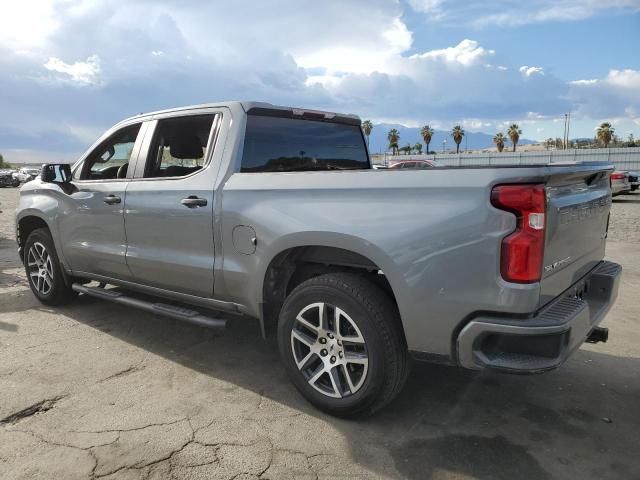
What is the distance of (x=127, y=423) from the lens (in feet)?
10.3

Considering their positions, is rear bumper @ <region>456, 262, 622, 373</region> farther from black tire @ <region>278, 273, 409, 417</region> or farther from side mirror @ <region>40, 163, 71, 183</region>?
side mirror @ <region>40, 163, 71, 183</region>

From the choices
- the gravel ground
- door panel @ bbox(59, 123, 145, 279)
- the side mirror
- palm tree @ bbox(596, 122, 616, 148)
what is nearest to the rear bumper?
the gravel ground

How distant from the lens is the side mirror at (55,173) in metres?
4.75

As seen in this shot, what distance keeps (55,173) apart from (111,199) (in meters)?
0.81

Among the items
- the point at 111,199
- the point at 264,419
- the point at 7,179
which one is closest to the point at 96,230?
the point at 111,199

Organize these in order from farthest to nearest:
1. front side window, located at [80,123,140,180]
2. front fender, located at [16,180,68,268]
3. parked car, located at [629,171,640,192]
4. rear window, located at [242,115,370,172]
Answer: parked car, located at [629,171,640,192] < front fender, located at [16,180,68,268] < front side window, located at [80,123,140,180] < rear window, located at [242,115,370,172]

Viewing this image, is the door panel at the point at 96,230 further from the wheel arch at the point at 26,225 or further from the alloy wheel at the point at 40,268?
the wheel arch at the point at 26,225

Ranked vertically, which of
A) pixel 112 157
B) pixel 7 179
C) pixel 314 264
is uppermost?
pixel 112 157

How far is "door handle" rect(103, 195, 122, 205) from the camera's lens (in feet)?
14.2

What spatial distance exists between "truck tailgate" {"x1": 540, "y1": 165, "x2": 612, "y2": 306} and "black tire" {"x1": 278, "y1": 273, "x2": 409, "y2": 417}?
794 millimetres

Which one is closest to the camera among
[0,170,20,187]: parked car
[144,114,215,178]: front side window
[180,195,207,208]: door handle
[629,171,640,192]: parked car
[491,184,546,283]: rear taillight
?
[491,184,546,283]: rear taillight

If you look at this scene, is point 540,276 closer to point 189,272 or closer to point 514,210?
point 514,210

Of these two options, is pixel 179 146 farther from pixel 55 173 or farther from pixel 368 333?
pixel 368 333

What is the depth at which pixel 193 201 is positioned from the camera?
369 cm
